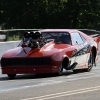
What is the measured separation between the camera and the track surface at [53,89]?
38.2ft

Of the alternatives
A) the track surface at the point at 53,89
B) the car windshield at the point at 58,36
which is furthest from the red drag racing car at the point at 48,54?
the track surface at the point at 53,89

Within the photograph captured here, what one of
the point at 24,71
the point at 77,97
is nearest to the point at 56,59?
the point at 24,71

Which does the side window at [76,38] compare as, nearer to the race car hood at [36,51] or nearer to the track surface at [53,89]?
the race car hood at [36,51]

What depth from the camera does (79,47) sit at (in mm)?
18047

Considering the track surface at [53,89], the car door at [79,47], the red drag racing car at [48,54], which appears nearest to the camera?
the track surface at [53,89]

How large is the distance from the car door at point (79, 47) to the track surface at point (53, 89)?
4.95ft

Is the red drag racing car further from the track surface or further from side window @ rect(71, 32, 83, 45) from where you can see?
the track surface

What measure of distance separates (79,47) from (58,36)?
762 mm

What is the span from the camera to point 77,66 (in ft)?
59.1
